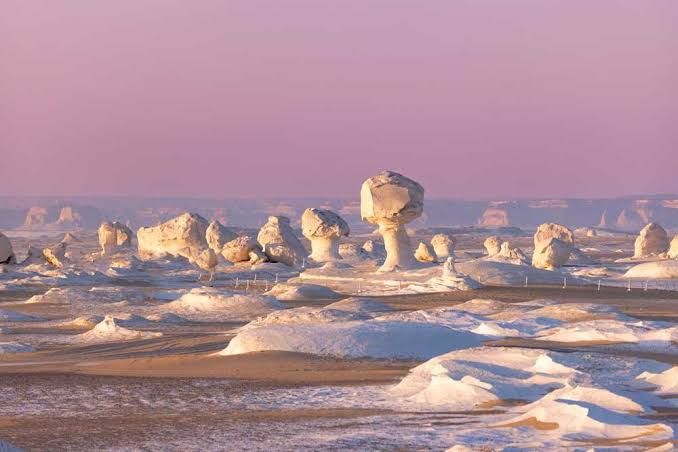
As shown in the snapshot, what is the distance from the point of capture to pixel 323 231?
2648 inches

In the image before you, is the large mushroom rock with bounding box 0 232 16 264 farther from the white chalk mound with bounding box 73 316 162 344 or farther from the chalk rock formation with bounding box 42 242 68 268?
the white chalk mound with bounding box 73 316 162 344

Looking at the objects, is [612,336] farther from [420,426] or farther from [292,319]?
[420,426]

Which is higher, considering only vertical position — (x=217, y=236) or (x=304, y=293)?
(x=217, y=236)

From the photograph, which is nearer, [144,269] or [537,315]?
[537,315]

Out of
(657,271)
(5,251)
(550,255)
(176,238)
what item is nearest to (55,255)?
(5,251)

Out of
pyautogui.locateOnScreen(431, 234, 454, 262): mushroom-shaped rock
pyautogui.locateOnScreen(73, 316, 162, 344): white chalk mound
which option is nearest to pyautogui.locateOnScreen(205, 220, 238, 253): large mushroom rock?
pyautogui.locateOnScreen(431, 234, 454, 262): mushroom-shaped rock

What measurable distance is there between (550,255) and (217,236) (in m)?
22.8

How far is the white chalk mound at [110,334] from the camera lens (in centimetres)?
2498

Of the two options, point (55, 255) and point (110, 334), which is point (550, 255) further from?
point (110, 334)

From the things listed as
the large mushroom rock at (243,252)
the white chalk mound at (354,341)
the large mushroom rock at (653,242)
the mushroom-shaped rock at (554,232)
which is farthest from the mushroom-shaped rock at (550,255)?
the white chalk mound at (354,341)

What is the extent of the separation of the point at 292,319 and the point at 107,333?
4.23m

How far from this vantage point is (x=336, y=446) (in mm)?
11984

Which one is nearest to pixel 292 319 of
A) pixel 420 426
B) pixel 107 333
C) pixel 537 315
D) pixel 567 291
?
pixel 107 333

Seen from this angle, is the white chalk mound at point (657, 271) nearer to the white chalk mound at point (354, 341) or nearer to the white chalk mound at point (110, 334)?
the white chalk mound at point (354, 341)
